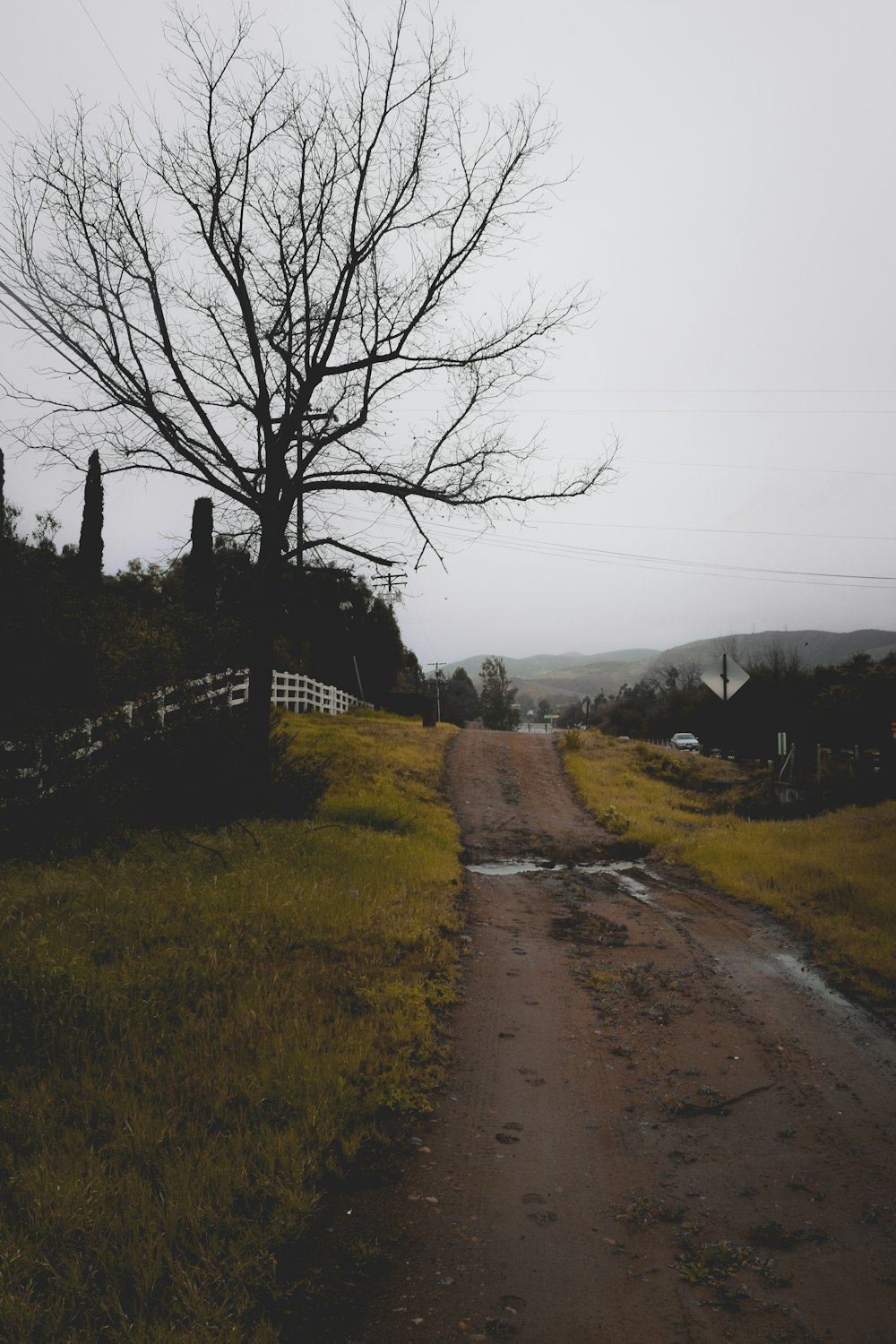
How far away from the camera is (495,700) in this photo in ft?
393

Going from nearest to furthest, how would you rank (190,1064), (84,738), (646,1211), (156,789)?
(646,1211) → (190,1064) → (84,738) → (156,789)

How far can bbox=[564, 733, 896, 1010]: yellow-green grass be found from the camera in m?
7.50

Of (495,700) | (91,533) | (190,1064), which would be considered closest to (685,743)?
(91,533)

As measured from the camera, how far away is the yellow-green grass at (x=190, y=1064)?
9.78 ft

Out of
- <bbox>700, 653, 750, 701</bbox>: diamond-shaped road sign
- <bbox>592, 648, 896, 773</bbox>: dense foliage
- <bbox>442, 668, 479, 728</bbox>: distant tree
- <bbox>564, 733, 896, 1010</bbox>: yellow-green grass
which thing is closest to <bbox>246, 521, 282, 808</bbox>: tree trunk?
<bbox>564, 733, 896, 1010</bbox>: yellow-green grass

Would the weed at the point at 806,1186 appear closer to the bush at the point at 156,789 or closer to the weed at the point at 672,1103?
the weed at the point at 672,1103

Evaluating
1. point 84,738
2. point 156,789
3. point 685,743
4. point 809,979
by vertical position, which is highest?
point 84,738

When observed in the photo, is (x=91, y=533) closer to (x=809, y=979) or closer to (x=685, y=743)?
(x=809, y=979)

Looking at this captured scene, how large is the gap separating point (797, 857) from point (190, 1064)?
9605mm

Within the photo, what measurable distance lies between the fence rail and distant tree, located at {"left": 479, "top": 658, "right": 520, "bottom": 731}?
96145mm

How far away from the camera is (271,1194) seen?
3506 millimetres

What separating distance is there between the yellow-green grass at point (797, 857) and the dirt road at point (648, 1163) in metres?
0.62

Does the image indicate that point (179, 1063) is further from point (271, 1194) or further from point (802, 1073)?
point (802, 1073)

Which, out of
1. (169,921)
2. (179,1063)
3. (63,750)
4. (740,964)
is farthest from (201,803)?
(740,964)
